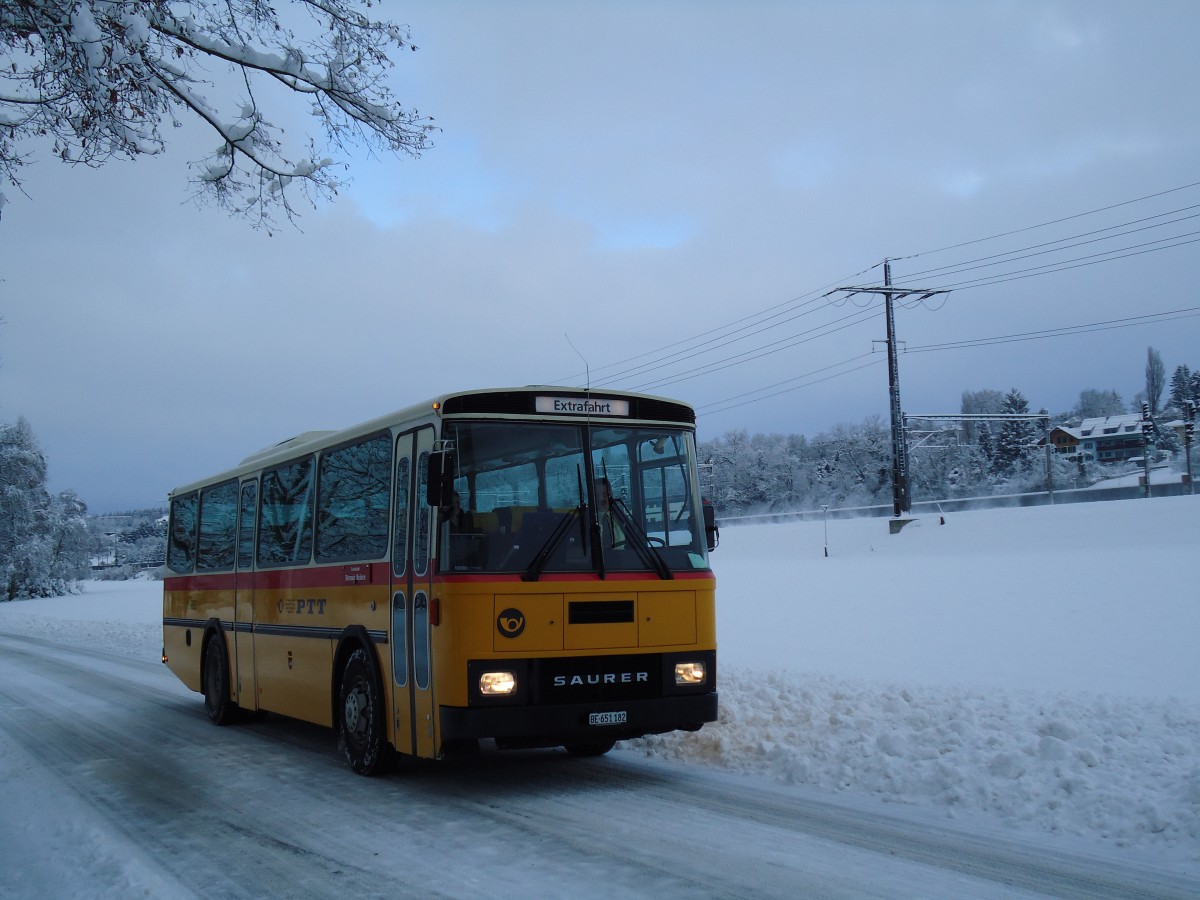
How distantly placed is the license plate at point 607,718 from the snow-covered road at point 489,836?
56cm

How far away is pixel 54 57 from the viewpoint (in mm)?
7605

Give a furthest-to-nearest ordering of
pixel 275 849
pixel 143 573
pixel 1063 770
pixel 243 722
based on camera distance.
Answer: pixel 143 573, pixel 243 722, pixel 1063 770, pixel 275 849

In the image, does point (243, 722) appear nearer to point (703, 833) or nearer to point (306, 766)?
point (306, 766)

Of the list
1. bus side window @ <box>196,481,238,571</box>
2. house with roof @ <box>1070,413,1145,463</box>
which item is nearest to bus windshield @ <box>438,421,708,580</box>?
bus side window @ <box>196,481,238,571</box>

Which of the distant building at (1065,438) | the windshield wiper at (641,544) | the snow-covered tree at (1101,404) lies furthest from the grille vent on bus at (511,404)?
the snow-covered tree at (1101,404)

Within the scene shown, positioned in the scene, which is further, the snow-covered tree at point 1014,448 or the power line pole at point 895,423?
the snow-covered tree at point 1014,448

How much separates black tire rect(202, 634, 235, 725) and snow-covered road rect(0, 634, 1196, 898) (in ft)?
7.62

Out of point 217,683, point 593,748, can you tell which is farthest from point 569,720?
point 217,683

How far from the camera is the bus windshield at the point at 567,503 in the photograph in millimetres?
7543

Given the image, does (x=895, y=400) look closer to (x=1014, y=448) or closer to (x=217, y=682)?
(x=217, y=682)

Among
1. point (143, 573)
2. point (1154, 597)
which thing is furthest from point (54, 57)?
point (143, 573)

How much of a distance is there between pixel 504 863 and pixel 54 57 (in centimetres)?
667

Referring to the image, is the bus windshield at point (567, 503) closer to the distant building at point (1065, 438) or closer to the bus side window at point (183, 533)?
the bus side window at point (183, 533)

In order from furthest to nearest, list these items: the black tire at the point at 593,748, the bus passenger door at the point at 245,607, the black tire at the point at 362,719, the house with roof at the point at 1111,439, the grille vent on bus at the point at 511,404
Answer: the house with roof at the point at 1111,439, the bus passenger door at the point at 245,607, the black tire at the point at 593,748, the black tire at the point at 362,719, the grille vent on bus at the point at 511,404
